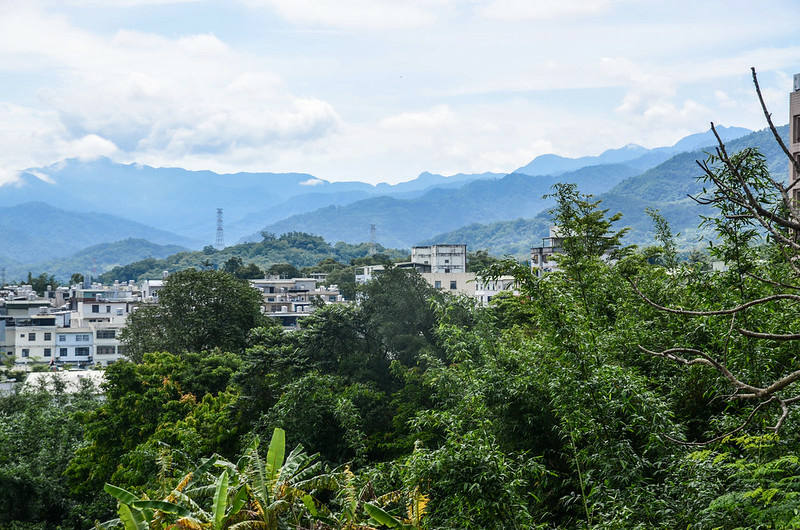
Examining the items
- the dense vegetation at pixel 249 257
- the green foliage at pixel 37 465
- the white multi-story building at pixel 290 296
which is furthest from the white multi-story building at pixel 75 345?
the dense vegetation at pixel 249 257

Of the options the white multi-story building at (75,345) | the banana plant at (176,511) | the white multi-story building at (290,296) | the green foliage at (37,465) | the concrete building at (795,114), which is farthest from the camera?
the white multi-story building at (290,296)

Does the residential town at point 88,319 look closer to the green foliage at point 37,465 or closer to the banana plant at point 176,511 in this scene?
the green foliage at point 37,465

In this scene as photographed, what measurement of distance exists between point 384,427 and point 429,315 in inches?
206

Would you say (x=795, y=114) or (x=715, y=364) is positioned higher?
(x=795, y=114)

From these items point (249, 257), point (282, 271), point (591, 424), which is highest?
point (249, 257)

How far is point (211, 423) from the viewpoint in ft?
52.7

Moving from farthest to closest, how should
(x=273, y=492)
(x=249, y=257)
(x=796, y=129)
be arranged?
(x=249, y=257), (x=796, y=129), (x=273, y=492)

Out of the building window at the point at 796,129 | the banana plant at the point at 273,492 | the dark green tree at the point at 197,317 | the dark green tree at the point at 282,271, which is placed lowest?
the banana plant at the point at 273,492

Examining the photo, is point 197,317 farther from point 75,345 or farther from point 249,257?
point 249,257

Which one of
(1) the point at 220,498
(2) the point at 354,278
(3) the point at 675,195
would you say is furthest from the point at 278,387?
(3) the point at 675,195

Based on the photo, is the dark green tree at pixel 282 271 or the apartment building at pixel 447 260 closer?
the apartment building at pixel 447 260

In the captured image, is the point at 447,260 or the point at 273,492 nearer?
the point at 273,492

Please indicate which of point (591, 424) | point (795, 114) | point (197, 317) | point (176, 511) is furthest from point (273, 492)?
point (795, 114)

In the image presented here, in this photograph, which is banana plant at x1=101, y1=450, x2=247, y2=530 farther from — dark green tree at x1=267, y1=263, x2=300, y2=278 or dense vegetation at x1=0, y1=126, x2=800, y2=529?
dark green tree at x1=267, y1=263, x2=300, y2=278
